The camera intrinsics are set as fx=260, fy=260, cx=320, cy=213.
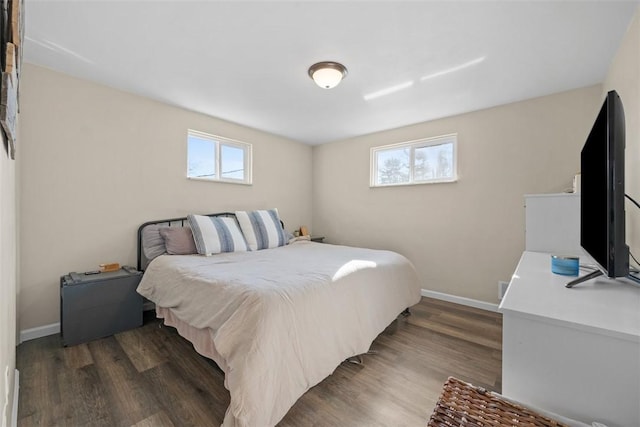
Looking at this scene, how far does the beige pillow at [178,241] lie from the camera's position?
2.62m

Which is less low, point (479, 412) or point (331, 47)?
point (331, 47)

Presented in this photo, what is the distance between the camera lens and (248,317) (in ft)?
4.50

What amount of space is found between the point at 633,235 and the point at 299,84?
2733mm

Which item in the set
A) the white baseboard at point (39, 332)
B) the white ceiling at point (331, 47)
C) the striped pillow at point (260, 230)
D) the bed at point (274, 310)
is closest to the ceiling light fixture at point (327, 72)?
the white ceiling at point (331, 47)

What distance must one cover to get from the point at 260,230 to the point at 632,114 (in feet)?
10.5

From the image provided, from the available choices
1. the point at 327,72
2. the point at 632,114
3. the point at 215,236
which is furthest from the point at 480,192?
→ the point at 215,236

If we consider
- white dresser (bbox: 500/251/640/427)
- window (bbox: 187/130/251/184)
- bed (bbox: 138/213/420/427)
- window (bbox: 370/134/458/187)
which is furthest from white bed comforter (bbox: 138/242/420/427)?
window (bbox: 370/134/458/187)

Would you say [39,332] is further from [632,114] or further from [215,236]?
[632,114]

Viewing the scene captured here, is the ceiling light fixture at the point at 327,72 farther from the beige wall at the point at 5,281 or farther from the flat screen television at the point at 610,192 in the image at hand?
the beige wall at the point at 5,281

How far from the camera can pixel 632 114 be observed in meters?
1.59

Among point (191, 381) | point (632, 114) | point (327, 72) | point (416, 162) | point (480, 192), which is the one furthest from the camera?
point (416, 162)

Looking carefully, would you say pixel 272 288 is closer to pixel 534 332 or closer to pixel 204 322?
pixel 204 322

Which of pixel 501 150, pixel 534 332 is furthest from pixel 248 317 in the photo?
pixel 501 150

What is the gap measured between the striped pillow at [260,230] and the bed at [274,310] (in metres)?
0.50
